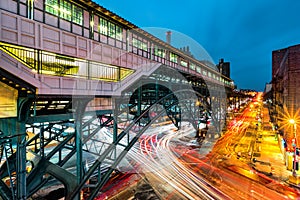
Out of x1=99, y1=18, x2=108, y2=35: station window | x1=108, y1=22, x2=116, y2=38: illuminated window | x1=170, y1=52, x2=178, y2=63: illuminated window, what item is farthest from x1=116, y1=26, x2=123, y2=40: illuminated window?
x1=170, y1=52, x2=178, y2=63: illuminated window

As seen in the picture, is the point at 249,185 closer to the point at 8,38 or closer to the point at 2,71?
the point at 2,71

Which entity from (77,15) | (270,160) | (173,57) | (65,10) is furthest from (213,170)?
(65,10)

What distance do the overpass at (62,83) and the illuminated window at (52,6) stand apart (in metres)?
0.06

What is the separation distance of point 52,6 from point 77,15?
154cm

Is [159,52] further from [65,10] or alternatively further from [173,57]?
[65,10]

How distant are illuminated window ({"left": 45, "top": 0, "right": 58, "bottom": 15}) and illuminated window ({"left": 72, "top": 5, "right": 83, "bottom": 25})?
106cm

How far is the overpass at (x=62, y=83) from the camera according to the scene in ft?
18.8

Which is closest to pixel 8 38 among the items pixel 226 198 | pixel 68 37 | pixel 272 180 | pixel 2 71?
pixel 68 37

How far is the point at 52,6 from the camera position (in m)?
9.65

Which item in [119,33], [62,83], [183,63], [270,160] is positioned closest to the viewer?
[62,83]

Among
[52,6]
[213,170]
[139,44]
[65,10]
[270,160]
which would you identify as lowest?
[213,170]

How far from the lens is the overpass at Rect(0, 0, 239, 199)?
5726 millimetres

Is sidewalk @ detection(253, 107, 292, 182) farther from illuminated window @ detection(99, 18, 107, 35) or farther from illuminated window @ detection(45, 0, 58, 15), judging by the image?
illuminated window @ detection(45, 0, 58, 15)

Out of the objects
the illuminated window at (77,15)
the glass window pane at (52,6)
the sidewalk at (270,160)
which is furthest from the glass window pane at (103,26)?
the sidewalk at (270,160)
